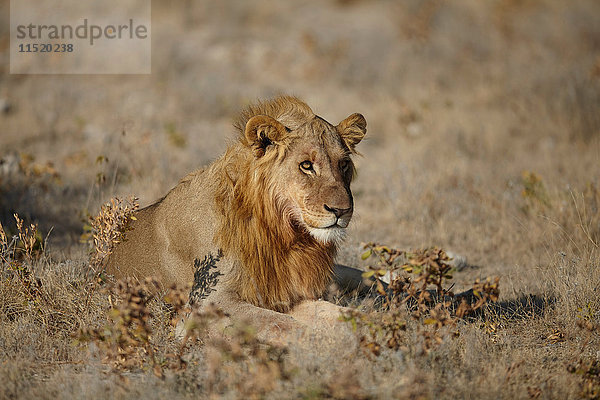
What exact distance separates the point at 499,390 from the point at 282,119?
2272 mm

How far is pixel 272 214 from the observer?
4.33 m

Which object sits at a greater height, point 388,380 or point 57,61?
Answer: point 57,61

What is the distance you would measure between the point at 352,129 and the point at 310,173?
0.64 metres

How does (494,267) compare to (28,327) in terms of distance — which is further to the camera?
(494,267)

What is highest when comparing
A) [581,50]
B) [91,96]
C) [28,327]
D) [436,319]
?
[581,50]

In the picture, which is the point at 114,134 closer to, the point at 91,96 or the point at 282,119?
the point at 91,96

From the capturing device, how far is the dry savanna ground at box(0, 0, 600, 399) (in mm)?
3730

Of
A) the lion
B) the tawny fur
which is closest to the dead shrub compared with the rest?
the lion

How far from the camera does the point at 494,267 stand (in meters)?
6.50

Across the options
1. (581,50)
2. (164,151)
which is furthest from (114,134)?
(581,50)

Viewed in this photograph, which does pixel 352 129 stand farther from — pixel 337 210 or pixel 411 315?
pixel 411 315

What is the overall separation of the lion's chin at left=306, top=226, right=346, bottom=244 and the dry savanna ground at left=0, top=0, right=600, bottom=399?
16 cm

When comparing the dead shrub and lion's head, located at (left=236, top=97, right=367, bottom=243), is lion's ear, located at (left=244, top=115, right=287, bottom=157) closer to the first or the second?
lion's head, located at (left=236, top=97, right=367, bottom=243)

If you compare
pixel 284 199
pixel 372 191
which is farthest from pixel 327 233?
pixel 372 191
